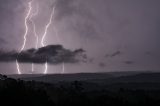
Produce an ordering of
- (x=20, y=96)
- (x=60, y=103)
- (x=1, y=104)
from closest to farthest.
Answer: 1. (x=1, y=104)
2. (x=20, y=96)
3. (x=60, y=103)

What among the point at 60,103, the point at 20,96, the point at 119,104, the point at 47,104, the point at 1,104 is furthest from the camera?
the point at 119,104

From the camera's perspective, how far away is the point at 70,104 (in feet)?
307

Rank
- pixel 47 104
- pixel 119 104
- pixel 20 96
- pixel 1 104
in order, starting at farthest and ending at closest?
pixel 119 104
pixel 47 104
pixel 20 96
pixel 1 104

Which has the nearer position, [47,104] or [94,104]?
[47,104]

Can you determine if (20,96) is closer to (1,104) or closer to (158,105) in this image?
(1,104)

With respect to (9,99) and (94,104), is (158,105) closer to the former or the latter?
(94,104)

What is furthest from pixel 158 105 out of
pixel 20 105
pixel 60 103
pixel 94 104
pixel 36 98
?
pixel 20 105

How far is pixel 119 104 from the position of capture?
10025 cm

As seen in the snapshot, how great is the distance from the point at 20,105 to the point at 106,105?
23.8 meters

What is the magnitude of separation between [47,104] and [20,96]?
23.2 ft

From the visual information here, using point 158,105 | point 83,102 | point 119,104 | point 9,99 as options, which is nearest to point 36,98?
point 9,99

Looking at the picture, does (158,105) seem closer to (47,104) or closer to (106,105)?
(106,105)

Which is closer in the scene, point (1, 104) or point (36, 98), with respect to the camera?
point (1, 104)

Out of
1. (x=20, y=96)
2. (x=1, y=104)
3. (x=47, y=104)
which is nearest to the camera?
(x=1, y=104)
